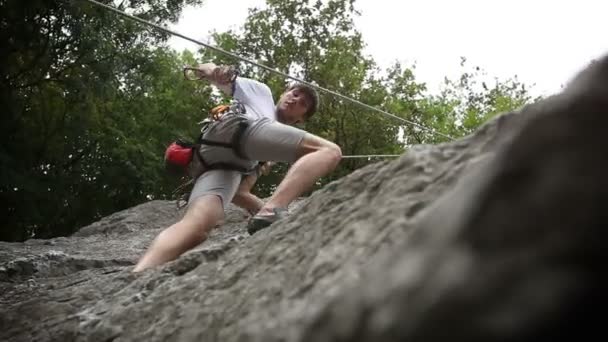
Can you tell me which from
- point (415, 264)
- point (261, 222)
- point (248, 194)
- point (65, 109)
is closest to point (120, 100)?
point (65, 109)

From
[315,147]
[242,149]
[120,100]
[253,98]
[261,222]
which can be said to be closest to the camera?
[261,222]

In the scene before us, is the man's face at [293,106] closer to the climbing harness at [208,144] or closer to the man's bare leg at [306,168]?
the climbing harness at [208,144]

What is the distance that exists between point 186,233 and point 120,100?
15.4m

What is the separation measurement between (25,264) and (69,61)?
11038 millimetres

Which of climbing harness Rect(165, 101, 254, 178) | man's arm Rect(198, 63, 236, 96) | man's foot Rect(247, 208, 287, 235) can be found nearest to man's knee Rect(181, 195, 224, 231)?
climbing harness Rect(165, 101, 254, 178)

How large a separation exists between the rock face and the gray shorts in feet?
3.40

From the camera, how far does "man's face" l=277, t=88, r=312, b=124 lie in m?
4.68

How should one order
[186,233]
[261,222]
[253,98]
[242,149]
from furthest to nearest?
[253,98], [242,149], [186,233], [261,222]

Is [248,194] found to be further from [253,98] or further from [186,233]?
A: [186,233]

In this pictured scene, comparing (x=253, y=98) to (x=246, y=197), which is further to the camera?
(x=246, y=197)

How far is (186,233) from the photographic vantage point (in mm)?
3615

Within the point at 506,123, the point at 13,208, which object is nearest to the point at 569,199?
the point at 506,123

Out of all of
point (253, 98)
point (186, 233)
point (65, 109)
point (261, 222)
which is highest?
point (65, 109)

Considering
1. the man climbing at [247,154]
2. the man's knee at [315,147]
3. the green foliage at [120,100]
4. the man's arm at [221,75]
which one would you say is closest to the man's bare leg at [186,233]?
the man climbing at [247,154]
